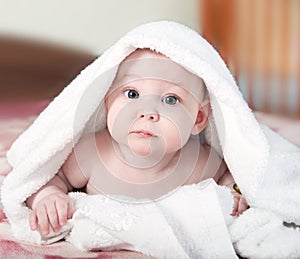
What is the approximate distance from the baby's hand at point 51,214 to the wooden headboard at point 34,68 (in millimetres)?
1633

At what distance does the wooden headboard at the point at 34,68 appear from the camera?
8.22 ft

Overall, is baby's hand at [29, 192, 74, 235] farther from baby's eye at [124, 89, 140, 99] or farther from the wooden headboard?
the wooden headboard

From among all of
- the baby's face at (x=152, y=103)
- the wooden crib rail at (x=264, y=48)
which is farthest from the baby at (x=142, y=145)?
the wooden crib rail at (x=264, y=48)

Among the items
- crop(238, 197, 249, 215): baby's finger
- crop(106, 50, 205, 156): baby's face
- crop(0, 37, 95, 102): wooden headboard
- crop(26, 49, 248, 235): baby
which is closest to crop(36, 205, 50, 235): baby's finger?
crop(26, 49, 248, 235): baby

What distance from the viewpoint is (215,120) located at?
994 mm

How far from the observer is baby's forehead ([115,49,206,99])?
91 centimetres

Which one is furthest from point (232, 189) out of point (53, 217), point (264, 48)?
point (264, 48)

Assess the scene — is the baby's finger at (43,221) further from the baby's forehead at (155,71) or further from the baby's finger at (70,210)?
the baby's forehead at (155,71)

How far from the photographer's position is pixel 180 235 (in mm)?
832

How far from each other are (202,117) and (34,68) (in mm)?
1645

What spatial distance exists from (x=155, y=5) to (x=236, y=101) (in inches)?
70.3

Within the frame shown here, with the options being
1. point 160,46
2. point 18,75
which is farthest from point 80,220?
point 18,75

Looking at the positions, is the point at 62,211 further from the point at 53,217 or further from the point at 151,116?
the point at 151,116

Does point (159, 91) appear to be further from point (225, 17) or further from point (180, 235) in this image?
point (225, 17)
